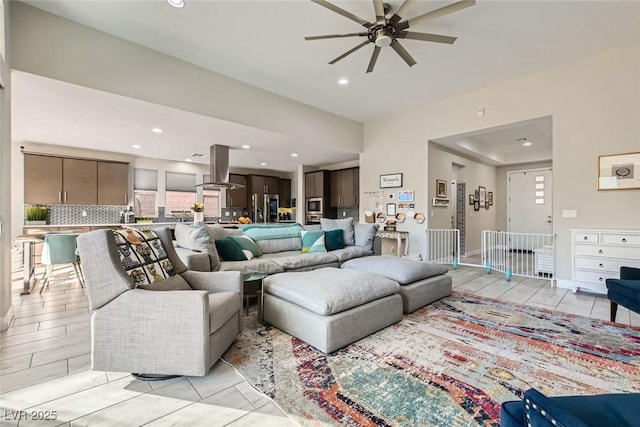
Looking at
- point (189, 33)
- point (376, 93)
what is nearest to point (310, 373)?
point (189, 33)

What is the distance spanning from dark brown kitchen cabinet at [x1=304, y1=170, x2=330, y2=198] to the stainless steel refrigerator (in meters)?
1.28

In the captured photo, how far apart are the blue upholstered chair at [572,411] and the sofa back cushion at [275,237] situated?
150 inches

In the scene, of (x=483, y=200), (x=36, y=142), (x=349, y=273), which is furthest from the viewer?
(x=483, y=200)

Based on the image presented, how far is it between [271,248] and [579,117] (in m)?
5.04

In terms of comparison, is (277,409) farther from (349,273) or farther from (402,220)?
(402,220)

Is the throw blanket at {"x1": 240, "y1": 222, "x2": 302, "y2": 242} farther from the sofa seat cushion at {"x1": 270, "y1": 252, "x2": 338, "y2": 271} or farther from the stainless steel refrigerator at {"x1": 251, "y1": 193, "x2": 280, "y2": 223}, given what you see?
A: the stainless steel refrigerator at {"x1": 251, "y1": 193, "x2": 280, "y2": 223}

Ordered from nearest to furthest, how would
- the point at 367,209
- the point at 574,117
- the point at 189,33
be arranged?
1. the point at 189,33
2. the point at 574,117
3. the point at 367,209

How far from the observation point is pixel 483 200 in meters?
8.17

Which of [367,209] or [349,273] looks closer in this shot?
[349,273]

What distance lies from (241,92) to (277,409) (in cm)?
454

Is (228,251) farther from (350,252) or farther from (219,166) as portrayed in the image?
(219,166)

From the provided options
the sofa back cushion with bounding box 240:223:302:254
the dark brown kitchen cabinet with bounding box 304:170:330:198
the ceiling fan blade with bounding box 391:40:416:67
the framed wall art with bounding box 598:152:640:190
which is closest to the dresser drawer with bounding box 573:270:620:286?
the framed wall art with bounding box 598:152:640:190

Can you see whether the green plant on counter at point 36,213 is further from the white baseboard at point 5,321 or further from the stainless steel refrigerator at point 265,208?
the stainless steel refrigerator at point 265,208

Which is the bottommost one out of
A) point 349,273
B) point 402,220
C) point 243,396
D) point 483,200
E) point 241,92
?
point 243,396
